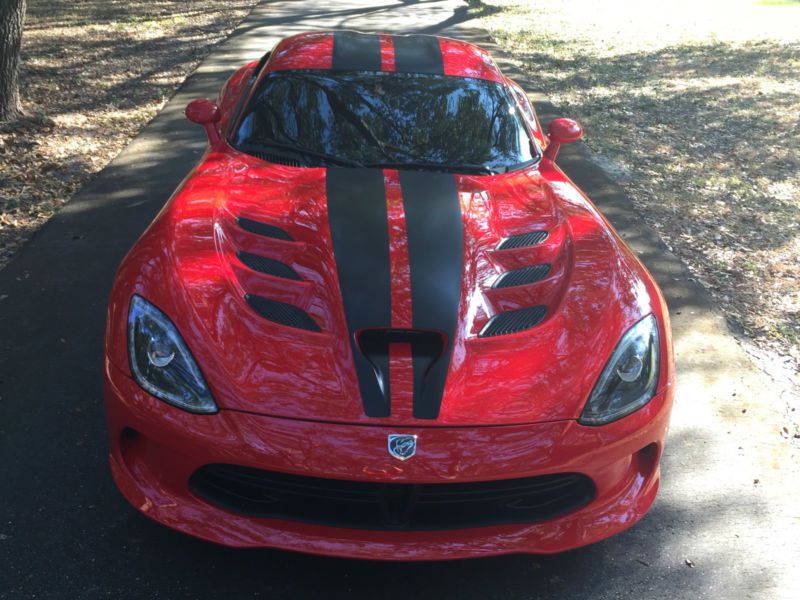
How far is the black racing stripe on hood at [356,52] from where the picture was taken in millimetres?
4176

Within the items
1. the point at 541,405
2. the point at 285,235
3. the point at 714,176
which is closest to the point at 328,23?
the point at 714,176

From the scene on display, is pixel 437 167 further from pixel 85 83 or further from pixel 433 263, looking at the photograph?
pixel 85 83

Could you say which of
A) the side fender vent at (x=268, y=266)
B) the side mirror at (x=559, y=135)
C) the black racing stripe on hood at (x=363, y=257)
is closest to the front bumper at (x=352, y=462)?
the black racing stripe on hood at (x=363, y=257)

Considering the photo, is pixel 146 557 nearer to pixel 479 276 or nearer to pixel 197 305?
pixel 197 305

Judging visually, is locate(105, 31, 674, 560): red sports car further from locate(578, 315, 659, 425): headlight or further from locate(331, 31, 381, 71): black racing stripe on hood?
locate(331, 31, 381, 71): black racing stripe on hood

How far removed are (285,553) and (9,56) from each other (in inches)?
249

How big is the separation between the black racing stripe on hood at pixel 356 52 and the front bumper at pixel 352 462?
220cm

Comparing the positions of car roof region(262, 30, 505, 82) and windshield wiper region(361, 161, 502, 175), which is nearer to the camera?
windshield wiper region(361, 161, 502, 175)

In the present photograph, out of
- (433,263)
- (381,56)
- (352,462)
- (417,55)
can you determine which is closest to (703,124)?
(417,55)

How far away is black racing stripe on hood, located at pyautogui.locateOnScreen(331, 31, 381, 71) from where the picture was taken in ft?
13.7

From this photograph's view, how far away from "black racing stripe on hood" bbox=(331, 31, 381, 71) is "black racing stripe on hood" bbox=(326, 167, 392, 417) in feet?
2.79

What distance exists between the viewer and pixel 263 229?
319cm

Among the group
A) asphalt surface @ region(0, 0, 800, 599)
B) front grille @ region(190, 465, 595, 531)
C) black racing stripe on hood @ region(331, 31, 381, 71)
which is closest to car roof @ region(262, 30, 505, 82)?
black racing stripe on hood @ region(331, 31, 381, 71)

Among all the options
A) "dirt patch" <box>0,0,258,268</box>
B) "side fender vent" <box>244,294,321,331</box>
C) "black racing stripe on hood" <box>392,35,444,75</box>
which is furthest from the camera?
"dirt patch" <box>0,0,258,268</box>
